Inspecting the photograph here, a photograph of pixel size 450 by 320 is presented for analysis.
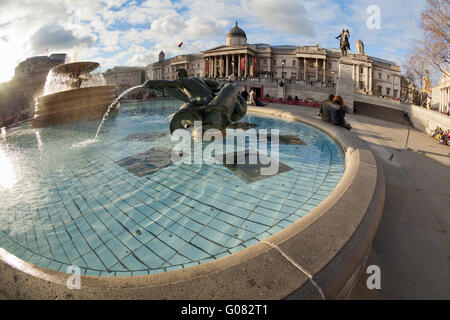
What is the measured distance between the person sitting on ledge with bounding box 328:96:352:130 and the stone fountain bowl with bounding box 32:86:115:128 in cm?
1613

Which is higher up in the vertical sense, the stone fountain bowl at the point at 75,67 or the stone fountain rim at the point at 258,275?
the stone fountain bowl at the point at 75,67

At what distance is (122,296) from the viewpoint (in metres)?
1.78

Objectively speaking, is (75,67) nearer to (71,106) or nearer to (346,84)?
(71,106)

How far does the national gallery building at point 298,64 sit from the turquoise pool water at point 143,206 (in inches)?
2178

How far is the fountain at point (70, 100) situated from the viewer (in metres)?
14.6

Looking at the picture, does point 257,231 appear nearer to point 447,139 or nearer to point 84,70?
point 447,139

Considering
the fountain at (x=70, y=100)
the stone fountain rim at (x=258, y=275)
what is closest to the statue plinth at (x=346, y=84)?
the fountain at (x=70, y=100)

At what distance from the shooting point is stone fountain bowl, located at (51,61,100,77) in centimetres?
1563

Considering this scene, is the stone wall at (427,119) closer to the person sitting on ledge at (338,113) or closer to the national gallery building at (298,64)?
the person sitting on ledge at (338,113)

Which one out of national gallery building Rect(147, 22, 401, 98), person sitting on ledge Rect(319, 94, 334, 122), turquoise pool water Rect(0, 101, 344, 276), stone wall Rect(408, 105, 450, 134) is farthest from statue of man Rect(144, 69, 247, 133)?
national gallery building Rect(147, 22, 401, 98)

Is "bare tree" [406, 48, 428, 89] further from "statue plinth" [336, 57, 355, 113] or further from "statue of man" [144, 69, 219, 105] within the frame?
"statue of man" [144, 69, 219, 105]

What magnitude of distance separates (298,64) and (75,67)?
6402 centimetres

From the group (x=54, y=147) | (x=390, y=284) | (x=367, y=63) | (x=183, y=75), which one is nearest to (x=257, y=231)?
(x=390, y=284)
